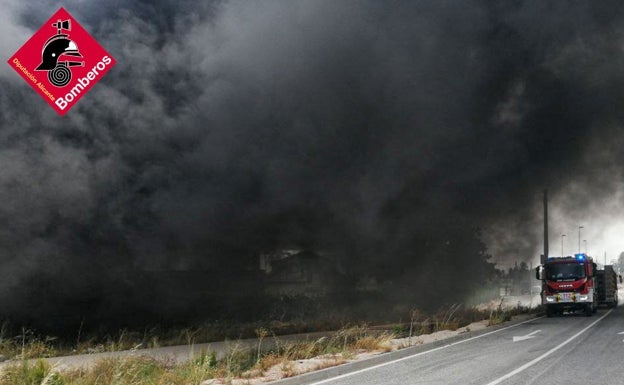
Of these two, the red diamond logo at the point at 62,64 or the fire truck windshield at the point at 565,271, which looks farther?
the fire truck windshield at the point at 565,271

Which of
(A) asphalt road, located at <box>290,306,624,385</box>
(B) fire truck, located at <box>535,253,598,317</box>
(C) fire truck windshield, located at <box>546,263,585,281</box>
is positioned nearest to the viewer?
(A) asphalt road, located at <box>290,306,624,385</box>

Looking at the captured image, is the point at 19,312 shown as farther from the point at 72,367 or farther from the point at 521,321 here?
the point at 521,321

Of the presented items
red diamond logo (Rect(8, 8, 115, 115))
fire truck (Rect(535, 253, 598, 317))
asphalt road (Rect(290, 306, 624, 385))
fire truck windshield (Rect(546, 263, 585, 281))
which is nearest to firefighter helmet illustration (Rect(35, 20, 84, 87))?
red diamond logo (Rect(8, 8, 115, 115))

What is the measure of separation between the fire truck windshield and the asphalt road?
9175 mm

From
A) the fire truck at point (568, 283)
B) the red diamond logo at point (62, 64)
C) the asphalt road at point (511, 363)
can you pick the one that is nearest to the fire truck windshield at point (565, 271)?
the fire truck at point (568, 283)

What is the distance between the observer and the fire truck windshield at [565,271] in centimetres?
2611

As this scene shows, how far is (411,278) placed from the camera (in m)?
41.1

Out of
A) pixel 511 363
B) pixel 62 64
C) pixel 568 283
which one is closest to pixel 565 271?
pixel 568 283

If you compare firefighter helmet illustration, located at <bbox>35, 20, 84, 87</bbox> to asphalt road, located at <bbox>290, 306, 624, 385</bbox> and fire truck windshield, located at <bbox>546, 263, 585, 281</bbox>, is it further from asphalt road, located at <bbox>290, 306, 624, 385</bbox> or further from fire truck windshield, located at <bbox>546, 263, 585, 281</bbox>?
fire truck windshield, located at <bbox>546, 263, 585, 281</bbox>

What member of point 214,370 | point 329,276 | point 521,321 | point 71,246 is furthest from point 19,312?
point 329,276

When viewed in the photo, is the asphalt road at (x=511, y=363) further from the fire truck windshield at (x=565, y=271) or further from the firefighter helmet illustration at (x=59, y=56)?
the fire truck windshield at (x=565, y=271)

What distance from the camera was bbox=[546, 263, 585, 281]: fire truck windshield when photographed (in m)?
26.1

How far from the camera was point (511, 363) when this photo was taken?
11.3m

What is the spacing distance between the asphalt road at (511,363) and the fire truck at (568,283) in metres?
8.72
